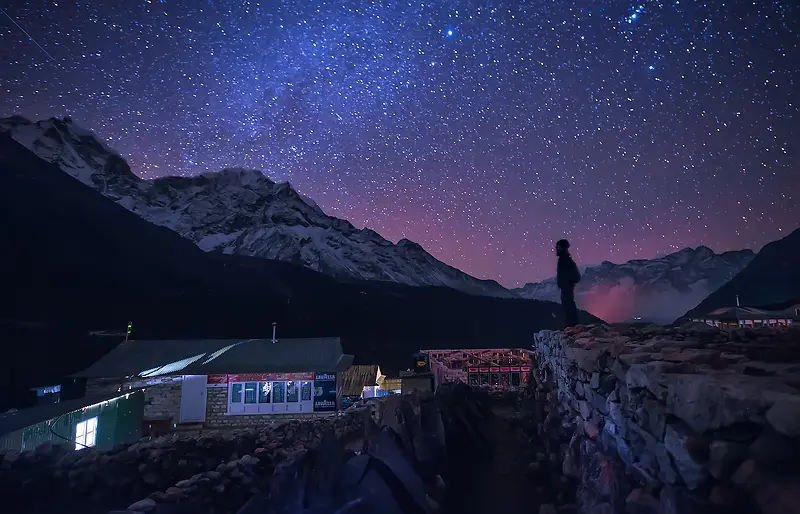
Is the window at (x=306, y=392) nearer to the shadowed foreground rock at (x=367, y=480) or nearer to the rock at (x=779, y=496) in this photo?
the shadowed foreground rock at (x=367, y=480)

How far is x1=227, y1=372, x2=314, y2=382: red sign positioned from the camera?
23.4m

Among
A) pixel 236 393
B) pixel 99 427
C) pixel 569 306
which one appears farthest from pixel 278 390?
pixel 569 306

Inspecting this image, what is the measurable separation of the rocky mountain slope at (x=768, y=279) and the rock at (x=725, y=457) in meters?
83.4

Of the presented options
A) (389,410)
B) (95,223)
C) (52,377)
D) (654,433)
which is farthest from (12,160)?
(654,433)

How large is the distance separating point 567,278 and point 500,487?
21.1ft

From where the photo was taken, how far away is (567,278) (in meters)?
11.9

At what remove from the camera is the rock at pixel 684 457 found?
8.79ft

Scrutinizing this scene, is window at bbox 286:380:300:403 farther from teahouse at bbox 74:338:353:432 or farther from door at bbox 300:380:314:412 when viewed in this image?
door at bbox 300:380:314:412

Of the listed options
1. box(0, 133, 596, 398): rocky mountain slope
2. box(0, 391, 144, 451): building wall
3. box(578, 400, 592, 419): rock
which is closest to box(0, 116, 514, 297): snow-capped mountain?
box(0, 133, 596, 398): rocky mountain slope

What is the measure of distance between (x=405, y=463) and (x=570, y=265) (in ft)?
24.5

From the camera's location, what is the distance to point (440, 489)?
7168 millimetres

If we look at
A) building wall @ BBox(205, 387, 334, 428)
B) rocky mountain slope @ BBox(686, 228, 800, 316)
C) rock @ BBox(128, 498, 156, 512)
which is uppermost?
rocky mountain slope @ BBox(686, 228, 800, 316)

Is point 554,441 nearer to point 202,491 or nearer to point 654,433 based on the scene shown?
point 654,433

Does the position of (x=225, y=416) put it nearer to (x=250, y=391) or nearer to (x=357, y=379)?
(x=250, y=391)
